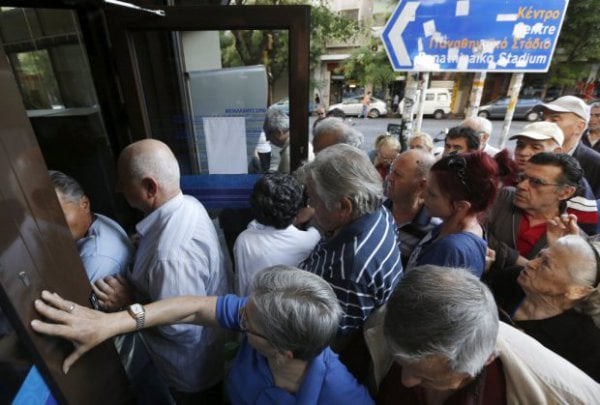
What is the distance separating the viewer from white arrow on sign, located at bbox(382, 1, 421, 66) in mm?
3705

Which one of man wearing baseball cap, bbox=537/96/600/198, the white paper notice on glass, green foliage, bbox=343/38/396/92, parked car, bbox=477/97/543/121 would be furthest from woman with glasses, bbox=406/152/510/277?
parked car, bbox=477/97/543/121

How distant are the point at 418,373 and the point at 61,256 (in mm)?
1165

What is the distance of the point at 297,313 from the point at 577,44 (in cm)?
2084

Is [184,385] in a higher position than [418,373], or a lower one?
lower

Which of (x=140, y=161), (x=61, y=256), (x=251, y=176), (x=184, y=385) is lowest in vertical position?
(x=184, y=385)

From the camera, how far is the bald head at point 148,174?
1.50 meters

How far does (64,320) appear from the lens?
34.5 inches

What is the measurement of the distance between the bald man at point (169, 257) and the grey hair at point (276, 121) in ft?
4.16

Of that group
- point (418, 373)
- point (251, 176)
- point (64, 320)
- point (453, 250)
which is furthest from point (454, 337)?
point (251, 176)

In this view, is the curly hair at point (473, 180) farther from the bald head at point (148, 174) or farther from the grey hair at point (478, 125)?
the grey hair at point (478, 125)

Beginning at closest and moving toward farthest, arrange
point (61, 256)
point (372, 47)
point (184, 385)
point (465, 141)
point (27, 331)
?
point (27, 331) → point (61, 256) → point (184, 385) → point (465, 141) → point (372, 47)

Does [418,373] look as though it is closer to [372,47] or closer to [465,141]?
[465,141]

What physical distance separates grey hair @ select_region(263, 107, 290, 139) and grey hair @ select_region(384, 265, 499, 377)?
2.03m

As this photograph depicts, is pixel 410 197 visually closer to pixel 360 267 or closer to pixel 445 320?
pixel 360 267
